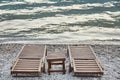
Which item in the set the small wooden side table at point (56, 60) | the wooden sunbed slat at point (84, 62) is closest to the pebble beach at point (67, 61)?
the wooden sunbed slat at point (84, 62)

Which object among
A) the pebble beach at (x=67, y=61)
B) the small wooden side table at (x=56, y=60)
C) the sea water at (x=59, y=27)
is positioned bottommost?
the sea water at (x=59, y=27)

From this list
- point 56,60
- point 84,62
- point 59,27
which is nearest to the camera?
point 56,60

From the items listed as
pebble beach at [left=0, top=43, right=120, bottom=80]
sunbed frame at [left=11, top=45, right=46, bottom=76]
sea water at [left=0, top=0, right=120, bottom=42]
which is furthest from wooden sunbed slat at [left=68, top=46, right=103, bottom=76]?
sea water at [left=0, top=0, right=120, bottom=42]

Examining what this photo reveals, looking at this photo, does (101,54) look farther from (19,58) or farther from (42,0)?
(42,0)

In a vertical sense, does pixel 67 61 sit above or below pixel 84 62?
below

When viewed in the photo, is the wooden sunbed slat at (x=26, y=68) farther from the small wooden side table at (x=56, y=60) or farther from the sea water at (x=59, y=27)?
the sea water at (x=59, y=27)

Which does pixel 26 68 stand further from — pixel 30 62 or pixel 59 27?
pixel 59 27

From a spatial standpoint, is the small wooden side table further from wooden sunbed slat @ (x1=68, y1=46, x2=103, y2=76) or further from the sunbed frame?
wooden sunbed slat @ (x1=68, y1=46, x2=103, y2=76)

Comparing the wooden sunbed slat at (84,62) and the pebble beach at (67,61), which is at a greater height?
the wooden sunbed slat at (84,62)

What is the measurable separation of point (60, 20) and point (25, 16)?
8483mm

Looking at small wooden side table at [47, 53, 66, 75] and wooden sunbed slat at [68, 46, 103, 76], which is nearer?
wooden sunbed slat at [68, 46, 103, 76]

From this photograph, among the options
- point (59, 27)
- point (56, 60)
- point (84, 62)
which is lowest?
point (59, 27)

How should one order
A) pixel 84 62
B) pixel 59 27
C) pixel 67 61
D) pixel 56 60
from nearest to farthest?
pixel 56 60 → pixel 84 62 → pixel 67 61 → pixel 59 27

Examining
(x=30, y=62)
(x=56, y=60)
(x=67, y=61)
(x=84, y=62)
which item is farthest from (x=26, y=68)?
(x=84, y=62)
